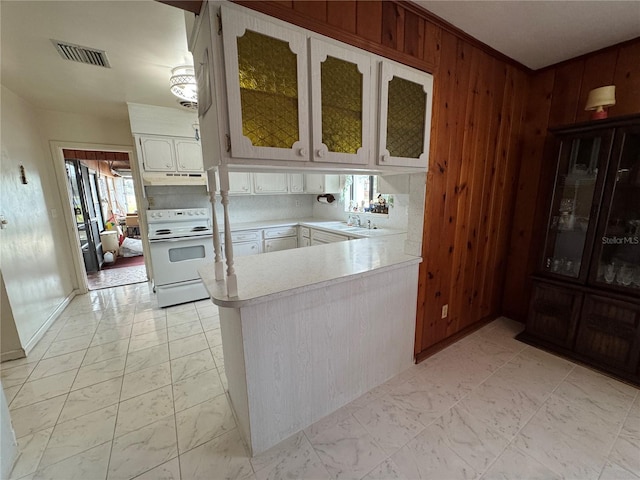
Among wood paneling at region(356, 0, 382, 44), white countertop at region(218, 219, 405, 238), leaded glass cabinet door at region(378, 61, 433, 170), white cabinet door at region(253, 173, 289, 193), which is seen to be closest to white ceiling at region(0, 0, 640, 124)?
wood paneling at region(356, 0, 382, 44)

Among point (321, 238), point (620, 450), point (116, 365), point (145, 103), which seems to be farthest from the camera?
point (321, 238)

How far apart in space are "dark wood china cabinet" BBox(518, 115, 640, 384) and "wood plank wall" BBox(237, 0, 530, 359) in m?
0.43

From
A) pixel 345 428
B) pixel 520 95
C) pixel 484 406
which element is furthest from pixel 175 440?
pixel 520 95

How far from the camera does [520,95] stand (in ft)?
8.20

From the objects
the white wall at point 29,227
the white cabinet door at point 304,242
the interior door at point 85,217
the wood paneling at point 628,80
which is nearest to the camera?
the wood paneling at point 628,80

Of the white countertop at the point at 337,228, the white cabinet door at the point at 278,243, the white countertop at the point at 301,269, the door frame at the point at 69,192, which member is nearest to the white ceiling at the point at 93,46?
the door frame at the point at 69,192

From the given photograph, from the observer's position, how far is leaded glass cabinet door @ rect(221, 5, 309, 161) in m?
1.09

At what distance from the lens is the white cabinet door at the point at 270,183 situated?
4.15 metres

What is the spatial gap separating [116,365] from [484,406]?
2.92m

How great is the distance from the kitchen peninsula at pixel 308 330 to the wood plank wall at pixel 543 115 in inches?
63.0

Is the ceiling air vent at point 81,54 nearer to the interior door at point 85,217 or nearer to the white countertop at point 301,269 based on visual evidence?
the white countertop at point 301,269

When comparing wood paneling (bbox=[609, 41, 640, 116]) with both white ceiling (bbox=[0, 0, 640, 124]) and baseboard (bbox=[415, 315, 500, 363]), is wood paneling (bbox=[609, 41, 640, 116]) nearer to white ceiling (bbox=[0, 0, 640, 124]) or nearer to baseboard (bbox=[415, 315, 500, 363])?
white ceiling (bbox=[0, 0, 640, 124])

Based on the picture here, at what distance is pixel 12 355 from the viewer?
2379 mm

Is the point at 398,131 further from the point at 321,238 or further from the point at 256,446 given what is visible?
the point at 321,238
